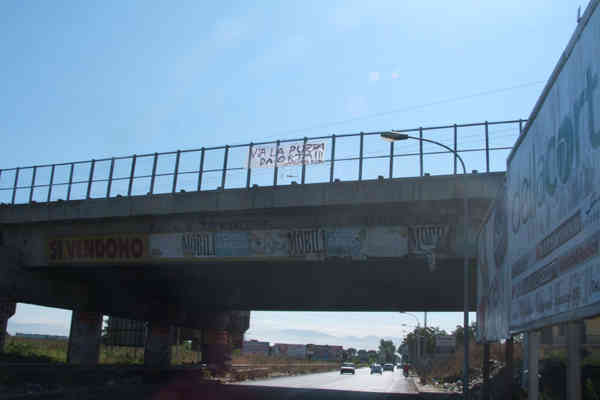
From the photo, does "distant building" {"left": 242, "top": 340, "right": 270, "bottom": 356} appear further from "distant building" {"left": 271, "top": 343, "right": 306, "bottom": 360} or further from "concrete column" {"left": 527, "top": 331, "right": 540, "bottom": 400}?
"concrete column" {"left": 527, "top": 331, "right": 540, "bottom": 400}

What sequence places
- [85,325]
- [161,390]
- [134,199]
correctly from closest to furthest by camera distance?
[161,390], [134,199], [85,325]

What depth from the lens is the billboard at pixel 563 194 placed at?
6148 mm

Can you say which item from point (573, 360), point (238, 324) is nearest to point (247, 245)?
point (573, 360)

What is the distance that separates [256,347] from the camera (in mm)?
159250

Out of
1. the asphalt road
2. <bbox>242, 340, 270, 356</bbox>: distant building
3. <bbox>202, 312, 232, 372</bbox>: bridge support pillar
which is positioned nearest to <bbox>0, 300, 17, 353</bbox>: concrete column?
the asphalt road

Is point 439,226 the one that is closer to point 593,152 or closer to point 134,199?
point 134,199

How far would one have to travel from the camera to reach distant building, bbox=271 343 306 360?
158375 millimetres

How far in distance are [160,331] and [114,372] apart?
13.8 m

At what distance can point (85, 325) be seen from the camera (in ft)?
118

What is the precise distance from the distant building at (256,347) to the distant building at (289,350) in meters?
3.05

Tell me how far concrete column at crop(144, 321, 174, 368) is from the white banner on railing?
2023 centimetres

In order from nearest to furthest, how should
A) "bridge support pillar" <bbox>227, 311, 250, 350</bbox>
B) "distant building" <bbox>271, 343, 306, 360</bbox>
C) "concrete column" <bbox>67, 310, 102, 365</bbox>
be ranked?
"concrete column" <bbox>67, 310, 102, 365</bbox>
"bridge support pillar" <bbox>227, 311, 250, 350</bbox>
"distant building" <bbox>271, 343, 306, 360</bbox>

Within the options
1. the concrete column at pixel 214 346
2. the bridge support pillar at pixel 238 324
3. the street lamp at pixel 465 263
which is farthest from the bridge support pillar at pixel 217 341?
the street lamp at pixel 465 263

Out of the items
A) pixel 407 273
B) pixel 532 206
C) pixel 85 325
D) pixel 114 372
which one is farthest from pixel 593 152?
pixel 85 325
